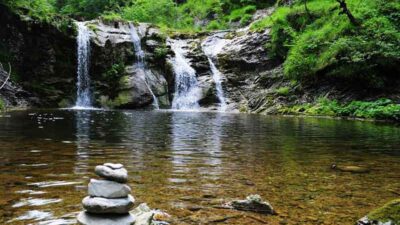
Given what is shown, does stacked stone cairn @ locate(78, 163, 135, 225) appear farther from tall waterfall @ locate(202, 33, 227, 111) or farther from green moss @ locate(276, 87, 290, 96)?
tall waterfall @ locate(202, 33, 227, 111)

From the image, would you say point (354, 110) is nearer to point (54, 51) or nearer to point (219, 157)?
point (219, 157)

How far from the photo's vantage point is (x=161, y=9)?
48688 mm

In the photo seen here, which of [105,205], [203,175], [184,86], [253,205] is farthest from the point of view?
[184,86]

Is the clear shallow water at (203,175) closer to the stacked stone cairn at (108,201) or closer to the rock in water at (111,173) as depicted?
the stacked stone cairn at (108,201)

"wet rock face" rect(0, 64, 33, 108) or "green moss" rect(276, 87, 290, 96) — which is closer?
"wet rock face" rect(0, 64, 33, 108)

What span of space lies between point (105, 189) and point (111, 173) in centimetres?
17

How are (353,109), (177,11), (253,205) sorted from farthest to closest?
(177,11), (353,109), (253,205)

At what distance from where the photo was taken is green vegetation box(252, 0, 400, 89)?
25625mm

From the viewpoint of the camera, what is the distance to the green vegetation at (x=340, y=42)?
84.1 ft

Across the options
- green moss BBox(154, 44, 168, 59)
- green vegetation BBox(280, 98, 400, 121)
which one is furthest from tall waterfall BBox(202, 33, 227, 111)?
green vegetation BBox(280, 98, 400, 121)

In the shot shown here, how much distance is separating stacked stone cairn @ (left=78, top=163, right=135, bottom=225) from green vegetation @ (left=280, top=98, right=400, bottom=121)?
19872mm

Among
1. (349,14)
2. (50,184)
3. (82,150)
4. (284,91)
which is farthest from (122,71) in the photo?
(50,184)

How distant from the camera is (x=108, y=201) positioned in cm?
383

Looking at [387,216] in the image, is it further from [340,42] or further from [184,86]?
[184,86]
